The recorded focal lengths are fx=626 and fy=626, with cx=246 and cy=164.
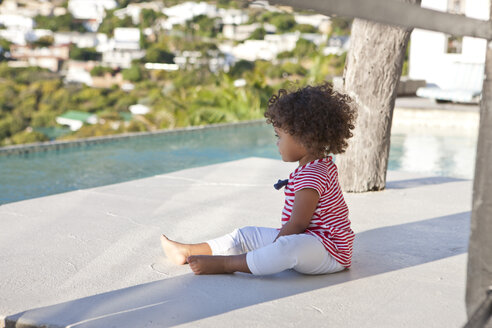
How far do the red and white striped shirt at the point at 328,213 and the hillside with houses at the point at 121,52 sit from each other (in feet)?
55.6

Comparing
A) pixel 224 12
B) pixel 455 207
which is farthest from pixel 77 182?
pixel 224 12

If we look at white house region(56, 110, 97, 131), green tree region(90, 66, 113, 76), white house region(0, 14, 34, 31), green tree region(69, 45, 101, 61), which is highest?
white house region(0, 14, 34, 31)

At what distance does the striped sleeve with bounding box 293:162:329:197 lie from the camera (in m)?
2.25

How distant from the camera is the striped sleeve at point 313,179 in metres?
2.25

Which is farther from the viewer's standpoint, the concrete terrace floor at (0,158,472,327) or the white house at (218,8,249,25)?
the white house at (218,8,249,25)

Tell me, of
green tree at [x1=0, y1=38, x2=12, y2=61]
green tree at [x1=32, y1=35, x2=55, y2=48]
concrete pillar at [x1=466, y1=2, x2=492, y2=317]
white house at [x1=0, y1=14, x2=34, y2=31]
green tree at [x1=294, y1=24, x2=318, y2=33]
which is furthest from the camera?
white house at [x1=0, y1=14, x2=34, y2=31]

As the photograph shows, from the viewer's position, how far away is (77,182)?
4.82 metres

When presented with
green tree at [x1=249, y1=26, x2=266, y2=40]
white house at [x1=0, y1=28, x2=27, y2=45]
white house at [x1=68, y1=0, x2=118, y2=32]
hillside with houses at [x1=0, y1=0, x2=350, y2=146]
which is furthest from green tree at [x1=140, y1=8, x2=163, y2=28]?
green tree at [x1=249, y1=26, x2=266, y2=40]

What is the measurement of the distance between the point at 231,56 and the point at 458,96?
50.2 m

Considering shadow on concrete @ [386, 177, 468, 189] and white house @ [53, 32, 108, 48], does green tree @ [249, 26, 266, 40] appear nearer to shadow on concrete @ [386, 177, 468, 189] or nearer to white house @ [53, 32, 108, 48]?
white house @ [53, 32, 108, 48]

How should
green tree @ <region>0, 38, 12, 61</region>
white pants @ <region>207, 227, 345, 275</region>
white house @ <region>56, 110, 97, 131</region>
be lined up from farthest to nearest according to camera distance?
1. green tree @ <region>0, 38, 12, 61</region>
2. white house @ <region>56, 110, 97, 131</region>
3. white pants @ <region>207, 227, 345, 275</region>

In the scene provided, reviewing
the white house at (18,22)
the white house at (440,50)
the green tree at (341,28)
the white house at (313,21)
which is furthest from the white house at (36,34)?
the white house at (440,50)

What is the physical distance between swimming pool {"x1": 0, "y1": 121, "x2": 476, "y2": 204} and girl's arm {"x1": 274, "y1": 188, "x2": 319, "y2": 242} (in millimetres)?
2584

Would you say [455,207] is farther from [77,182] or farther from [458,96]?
[458,96]
